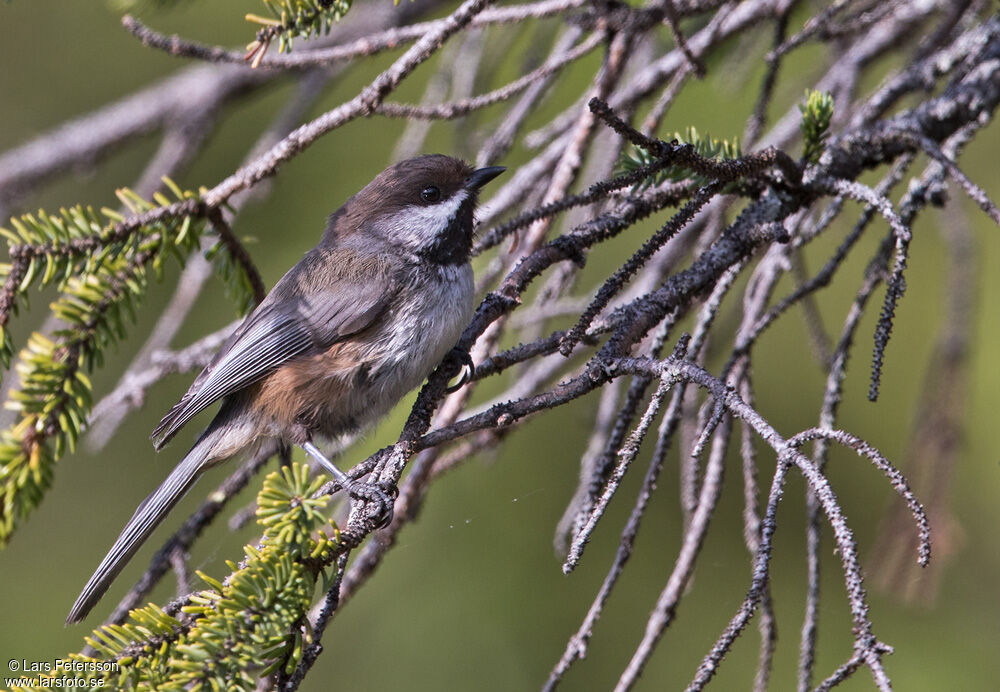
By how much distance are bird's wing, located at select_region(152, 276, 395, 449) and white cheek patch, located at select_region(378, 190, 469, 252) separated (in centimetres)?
28

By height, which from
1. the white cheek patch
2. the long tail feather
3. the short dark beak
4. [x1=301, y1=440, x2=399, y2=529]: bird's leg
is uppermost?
the short dark beak

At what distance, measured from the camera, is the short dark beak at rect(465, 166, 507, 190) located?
328 cm

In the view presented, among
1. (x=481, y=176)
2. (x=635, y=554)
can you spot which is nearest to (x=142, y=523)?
(x=481, y=176)

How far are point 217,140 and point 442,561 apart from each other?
311cm

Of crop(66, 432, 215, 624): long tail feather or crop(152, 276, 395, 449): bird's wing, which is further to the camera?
crop(152, 276, 395, 449): bird's wing

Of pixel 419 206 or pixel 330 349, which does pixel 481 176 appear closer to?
pixel 419 206

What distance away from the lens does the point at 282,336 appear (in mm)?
3006

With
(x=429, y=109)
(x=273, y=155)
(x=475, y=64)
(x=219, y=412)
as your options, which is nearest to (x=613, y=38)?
(x=429, y=109)

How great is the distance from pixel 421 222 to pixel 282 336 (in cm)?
67

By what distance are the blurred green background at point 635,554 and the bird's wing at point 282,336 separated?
1.93 ft

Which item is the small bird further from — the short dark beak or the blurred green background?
the blurred green background

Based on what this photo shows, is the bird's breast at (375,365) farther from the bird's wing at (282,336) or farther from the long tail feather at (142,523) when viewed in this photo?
the long tail feather at (142,523)

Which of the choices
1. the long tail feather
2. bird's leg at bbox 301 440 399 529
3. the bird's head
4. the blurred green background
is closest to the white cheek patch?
the bird's head

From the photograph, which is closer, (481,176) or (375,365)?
(375,365)
